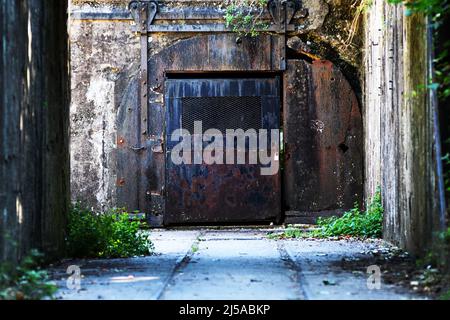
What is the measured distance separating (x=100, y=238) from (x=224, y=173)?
5306mm

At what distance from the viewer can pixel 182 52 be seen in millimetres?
13734

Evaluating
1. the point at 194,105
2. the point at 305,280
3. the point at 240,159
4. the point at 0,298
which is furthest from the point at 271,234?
the point at 0,298

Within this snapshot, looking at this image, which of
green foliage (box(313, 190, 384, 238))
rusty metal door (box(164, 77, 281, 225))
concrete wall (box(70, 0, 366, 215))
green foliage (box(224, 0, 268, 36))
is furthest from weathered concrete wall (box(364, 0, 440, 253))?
green foliage (box(224, 0, 268, 36))

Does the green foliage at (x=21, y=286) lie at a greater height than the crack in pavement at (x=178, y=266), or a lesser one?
greater

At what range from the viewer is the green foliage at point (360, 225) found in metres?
11.1

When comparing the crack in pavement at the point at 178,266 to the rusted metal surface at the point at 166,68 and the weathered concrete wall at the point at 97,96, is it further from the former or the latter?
the weathered concrete wall at the point at 97,96

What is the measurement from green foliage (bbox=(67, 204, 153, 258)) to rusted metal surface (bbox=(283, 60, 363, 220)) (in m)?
5.19

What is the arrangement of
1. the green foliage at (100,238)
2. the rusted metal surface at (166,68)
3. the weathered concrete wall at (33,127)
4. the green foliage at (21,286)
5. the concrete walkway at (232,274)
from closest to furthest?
1. the green foliage at (21,286)
2. the concrete walkway at (232,274)
3. the weathered concrete wall at (33,127)
4. the green foliage at (100,238)
5. the rusted metal surface at (166,68)

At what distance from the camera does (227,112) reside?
44.3 feet

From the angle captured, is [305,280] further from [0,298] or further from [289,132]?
[289,132]

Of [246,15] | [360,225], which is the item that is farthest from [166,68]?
[360,225]

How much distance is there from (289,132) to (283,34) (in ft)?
5.18

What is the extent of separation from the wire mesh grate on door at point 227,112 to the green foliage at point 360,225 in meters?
2.21

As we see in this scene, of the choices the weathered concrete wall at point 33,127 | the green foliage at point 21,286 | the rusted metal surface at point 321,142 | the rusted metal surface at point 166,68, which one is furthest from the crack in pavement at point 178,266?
the rusted metal surface at point 321,142
